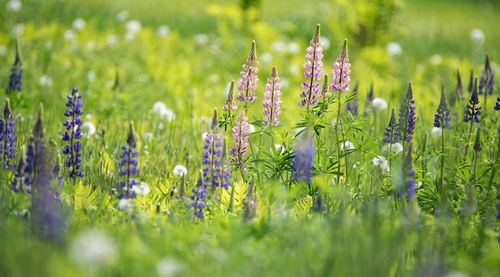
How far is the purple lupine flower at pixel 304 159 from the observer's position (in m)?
2.56

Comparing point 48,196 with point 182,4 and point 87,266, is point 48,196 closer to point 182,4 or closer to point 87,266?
point 87,266

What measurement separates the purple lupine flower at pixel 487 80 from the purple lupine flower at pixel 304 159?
141 centimetres

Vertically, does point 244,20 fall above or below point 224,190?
above

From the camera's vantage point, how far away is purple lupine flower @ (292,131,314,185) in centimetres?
256

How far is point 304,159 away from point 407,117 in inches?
27.4

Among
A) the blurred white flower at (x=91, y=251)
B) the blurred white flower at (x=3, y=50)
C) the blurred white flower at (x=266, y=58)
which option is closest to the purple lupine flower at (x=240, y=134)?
the blurred white flower at (x=91, y=251)

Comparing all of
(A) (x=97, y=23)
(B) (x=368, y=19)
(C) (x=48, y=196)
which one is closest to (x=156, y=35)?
(A) (x=97, y=23)

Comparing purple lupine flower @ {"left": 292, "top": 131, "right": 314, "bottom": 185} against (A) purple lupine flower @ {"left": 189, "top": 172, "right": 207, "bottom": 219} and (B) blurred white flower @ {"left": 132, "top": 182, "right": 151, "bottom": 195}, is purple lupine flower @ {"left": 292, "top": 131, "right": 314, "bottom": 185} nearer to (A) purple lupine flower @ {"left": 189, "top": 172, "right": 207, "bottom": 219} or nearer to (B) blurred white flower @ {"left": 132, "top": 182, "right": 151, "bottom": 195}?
(A) purple lupine flower @ {"left": 189, "top": 172, "right": 207, "bottom": 219}

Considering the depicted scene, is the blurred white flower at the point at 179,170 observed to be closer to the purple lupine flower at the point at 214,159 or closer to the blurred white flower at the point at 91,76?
the purple lupine flower at the point at 214,159

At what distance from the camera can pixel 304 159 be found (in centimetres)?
264

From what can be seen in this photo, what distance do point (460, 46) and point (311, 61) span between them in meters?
6.21

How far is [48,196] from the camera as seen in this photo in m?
2.11

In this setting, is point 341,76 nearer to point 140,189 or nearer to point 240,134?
point 240,134

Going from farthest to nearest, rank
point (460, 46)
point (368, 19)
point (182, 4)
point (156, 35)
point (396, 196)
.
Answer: point (182, 4), point (460, 46), point (156, 35), point (368, 19), point (396, 196)
